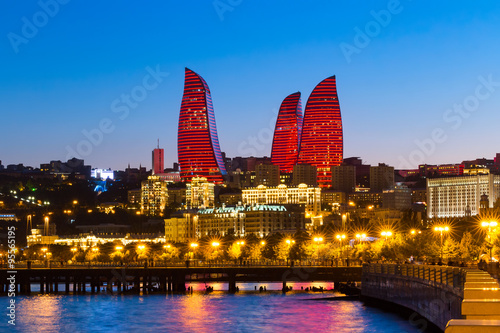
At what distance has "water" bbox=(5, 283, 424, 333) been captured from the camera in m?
55.8

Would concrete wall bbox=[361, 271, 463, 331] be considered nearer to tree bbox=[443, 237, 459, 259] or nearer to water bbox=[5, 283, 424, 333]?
water bbox=[5, 283, 424, 333]

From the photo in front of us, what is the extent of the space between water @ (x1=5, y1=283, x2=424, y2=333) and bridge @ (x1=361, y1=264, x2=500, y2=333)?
5.32 ft

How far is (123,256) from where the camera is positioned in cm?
15188

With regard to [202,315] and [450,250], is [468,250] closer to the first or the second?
[450,250]

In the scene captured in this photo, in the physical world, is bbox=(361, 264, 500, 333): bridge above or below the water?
above

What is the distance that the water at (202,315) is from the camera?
183 ft

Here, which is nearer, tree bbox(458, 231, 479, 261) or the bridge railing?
the bridge railing

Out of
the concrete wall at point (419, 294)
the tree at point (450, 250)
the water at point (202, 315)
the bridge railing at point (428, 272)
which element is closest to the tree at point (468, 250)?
the tree at point (450, 250)

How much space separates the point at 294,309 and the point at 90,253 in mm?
99580

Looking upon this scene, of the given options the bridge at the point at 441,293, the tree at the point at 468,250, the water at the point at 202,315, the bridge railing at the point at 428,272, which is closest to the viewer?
the bridge at the point at 441,293

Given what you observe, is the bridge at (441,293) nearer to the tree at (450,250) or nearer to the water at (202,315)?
the water at (202,315)

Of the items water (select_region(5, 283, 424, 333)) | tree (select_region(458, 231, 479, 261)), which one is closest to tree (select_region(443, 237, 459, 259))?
tree (select_region(458, 231, 479, 261))

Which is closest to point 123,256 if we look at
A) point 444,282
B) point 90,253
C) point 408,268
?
point 90,253

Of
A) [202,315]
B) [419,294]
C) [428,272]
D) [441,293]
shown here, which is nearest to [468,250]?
[202,315]
